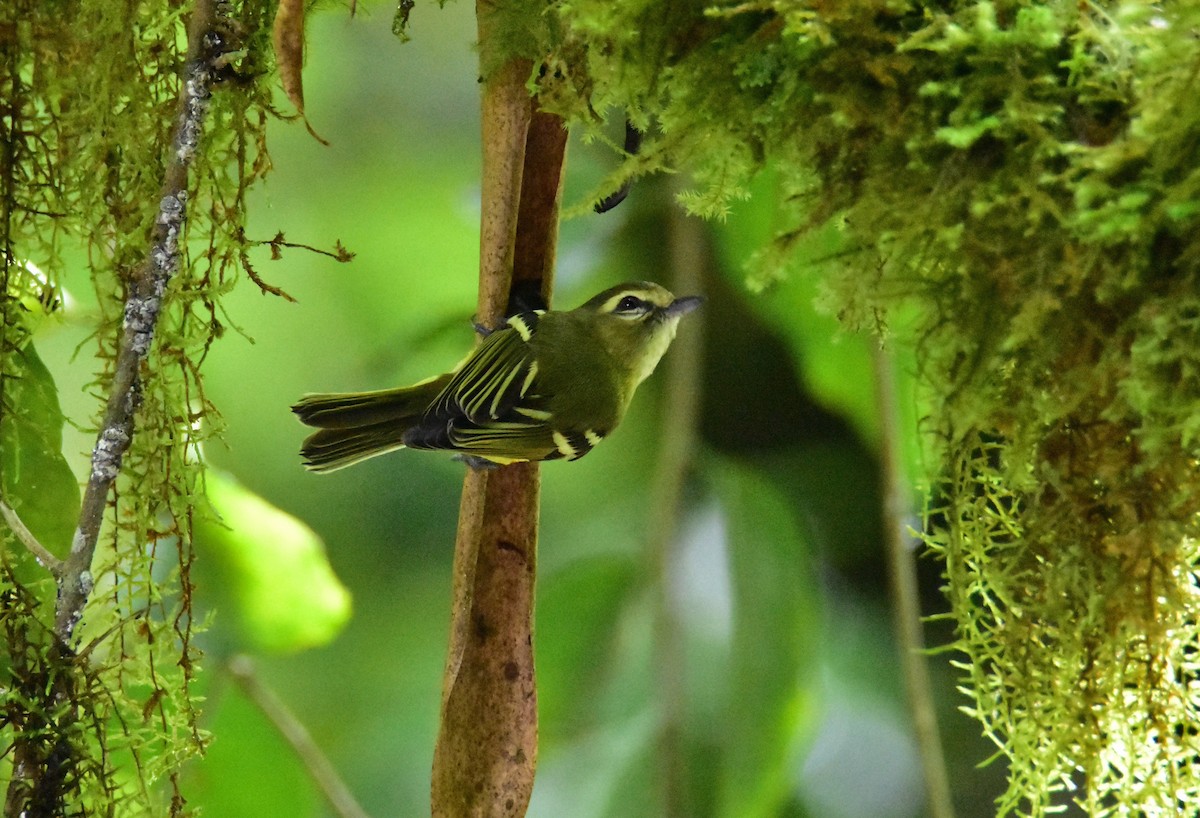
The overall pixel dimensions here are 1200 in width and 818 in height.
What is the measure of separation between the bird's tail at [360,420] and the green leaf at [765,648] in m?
0.67

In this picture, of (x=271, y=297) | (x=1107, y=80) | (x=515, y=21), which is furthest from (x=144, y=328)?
(x=271, y=297)

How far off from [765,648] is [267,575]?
0.71 metres

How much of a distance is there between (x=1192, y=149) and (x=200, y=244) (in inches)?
58.1

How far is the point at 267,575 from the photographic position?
57.3 inches

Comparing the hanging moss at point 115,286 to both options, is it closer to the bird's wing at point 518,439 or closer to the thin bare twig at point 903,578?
the bird's wing at point 518,439

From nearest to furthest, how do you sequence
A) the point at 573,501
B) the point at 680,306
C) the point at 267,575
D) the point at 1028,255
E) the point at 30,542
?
the point at 1028,255, the point at 30,542, the point at 680,306, the point at 267,575, the point at 573,501

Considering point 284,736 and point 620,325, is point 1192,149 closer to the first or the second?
point 620,325

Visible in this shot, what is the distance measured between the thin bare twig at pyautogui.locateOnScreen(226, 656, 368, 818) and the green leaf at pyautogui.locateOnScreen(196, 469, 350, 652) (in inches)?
1.9

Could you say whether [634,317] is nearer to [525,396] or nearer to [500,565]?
[525,396]

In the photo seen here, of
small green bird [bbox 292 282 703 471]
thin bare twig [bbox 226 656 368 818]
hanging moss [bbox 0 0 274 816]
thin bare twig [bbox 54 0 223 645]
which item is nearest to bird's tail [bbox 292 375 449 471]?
small green bird [bbox 292 282 703 471]

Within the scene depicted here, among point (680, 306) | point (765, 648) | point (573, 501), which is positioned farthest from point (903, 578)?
point (680, 306)

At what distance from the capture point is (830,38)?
0.56 metres

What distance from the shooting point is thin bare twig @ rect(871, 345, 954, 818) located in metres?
1.52

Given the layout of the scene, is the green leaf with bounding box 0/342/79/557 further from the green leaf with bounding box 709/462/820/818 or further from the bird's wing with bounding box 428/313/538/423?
the green leaf with bounding box 709/462/820/818
